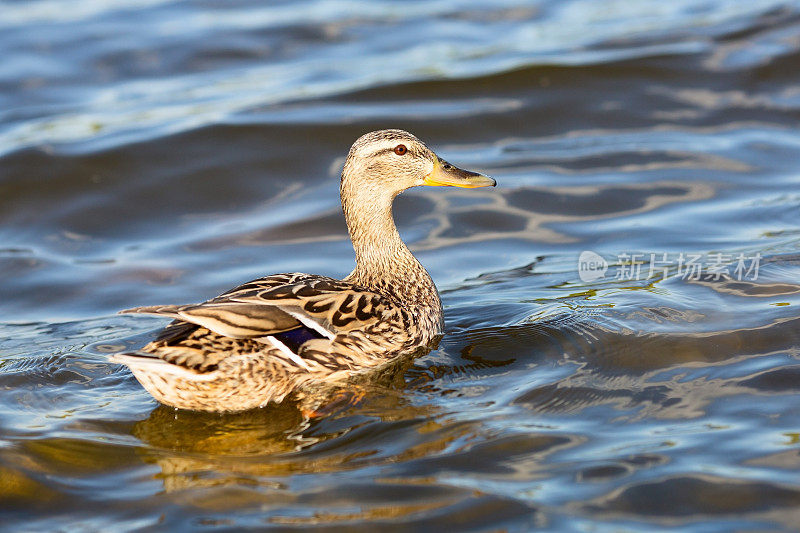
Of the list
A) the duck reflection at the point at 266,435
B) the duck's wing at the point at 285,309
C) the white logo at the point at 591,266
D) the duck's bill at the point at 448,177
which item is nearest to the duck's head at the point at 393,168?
the duck's bill at the point at 448,177

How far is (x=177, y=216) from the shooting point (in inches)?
391

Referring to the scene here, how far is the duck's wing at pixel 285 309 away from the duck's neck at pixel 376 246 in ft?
1.59

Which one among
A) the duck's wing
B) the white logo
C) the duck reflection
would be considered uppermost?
the duck's wing

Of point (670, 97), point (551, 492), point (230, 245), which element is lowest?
point (551, 492)

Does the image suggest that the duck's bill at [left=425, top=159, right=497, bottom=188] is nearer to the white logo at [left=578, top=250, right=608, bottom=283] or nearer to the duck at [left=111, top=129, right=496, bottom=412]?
the duck at [left=111, top=129, right=496, bottom=412]

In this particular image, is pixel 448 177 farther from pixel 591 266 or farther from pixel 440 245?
pixel 440 245

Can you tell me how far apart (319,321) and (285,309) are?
10.6 inches

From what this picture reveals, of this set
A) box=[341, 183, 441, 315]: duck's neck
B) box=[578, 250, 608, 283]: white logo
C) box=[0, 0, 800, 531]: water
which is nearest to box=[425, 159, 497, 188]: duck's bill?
box=[341, 183, 441, 315]: duck's neck

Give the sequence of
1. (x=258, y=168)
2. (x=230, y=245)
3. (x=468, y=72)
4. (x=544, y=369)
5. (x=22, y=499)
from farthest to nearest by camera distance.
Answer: (x=468, y=72) → (x=258, y=168) → (x=230, y=245) → (x=544, y=369) → (x=22, y=499)

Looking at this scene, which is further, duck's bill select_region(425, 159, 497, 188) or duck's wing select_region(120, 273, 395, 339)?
duck's bill select_region(425, 159, 497, 188)

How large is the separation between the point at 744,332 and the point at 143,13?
37.0ft

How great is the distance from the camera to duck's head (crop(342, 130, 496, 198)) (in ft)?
24.0

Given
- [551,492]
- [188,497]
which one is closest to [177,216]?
[188,497]

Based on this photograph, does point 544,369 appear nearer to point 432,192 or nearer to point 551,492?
point 551,492
